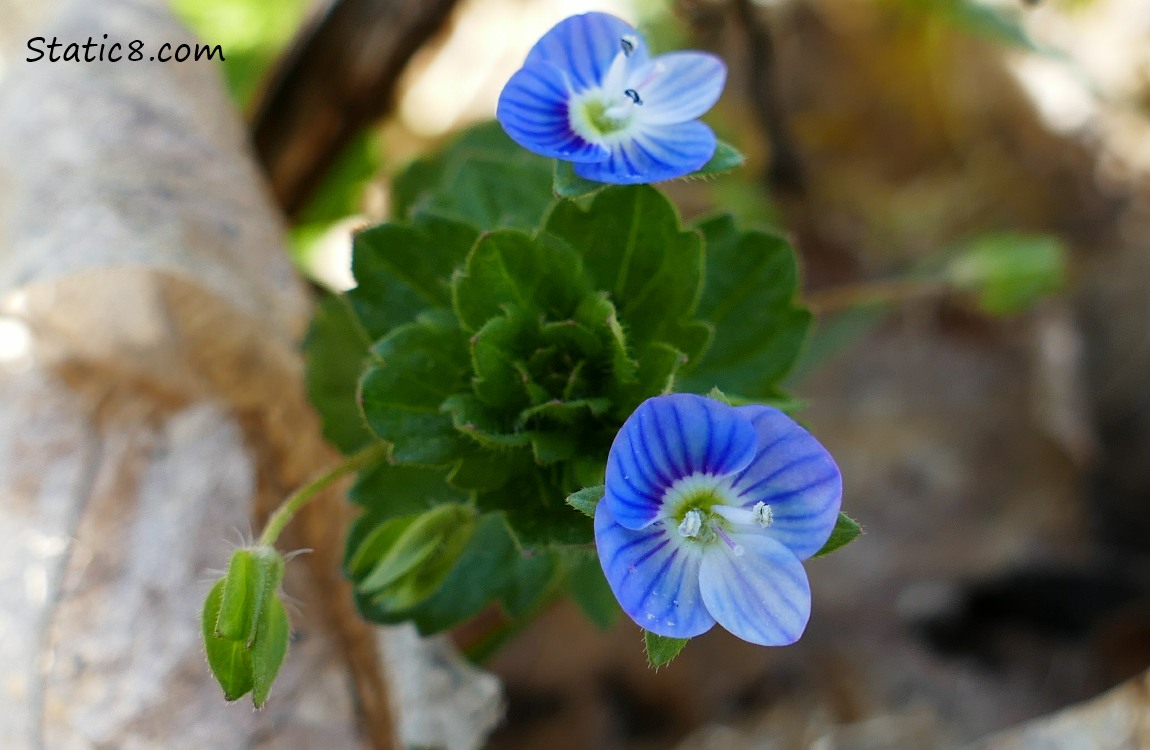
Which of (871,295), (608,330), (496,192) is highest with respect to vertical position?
(608,330)

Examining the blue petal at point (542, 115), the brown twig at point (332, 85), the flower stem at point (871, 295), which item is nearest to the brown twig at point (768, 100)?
the flower stem at point (871, 295)

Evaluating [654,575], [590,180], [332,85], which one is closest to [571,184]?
[590,180]

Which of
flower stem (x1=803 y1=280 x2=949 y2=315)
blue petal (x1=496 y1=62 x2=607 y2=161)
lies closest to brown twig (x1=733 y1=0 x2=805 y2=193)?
flower stem (x1=803 y1=280 x2=949 y2=315)

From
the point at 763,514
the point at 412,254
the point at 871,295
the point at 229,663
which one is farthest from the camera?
the point at 871,295

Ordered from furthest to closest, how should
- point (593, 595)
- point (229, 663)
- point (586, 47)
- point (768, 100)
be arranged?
1. point (768, 100)
2. point (593, 595)
3. point (586, 47)
4. point (229, 663)

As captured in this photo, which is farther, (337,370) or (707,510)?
(337,370)

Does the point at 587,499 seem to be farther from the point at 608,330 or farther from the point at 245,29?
the point at 245,29

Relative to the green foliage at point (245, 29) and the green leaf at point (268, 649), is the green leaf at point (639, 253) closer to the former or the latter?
the green leaf at point (268, 649)

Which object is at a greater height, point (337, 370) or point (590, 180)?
point (590, 180)
